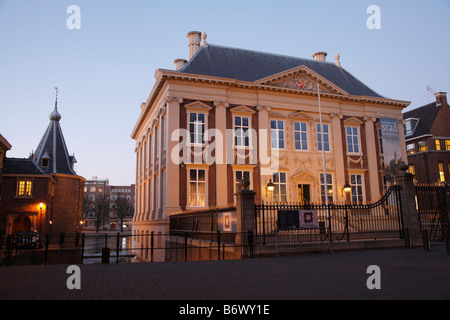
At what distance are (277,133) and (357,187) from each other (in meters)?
9.36

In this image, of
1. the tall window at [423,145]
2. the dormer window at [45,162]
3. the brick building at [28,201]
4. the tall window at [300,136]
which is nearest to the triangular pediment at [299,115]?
the tall window at [300,136]

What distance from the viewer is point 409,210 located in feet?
61.9

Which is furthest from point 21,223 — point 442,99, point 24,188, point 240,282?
point 442,99

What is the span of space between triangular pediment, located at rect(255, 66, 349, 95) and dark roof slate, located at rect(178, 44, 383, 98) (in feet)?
6.71

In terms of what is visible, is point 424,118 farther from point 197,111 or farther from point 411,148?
point 197,111

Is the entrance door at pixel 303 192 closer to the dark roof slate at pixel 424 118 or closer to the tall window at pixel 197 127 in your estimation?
the tall window at pixel 197 127

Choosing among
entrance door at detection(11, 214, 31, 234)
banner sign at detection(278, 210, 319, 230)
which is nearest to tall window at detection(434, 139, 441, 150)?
banner sign at detection(278, 210, 319, 230)

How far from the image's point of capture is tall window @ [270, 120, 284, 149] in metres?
31.9

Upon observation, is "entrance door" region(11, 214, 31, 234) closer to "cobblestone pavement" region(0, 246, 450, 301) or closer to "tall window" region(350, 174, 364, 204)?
"cobblestone pavement" region(0, 246, 450, 301)

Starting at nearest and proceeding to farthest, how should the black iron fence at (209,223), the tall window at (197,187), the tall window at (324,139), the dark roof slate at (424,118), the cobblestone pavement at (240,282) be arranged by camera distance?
the cobblestone pavement at (240,282)
the black iron fence at (209,223)
the tall window at (197,187)
the tall window at (324,139)
the dark roof slate at (424,118)

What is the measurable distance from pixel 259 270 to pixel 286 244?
5.14 metres

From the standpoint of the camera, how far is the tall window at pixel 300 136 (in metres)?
32.8

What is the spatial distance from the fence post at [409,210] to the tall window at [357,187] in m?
14.5
